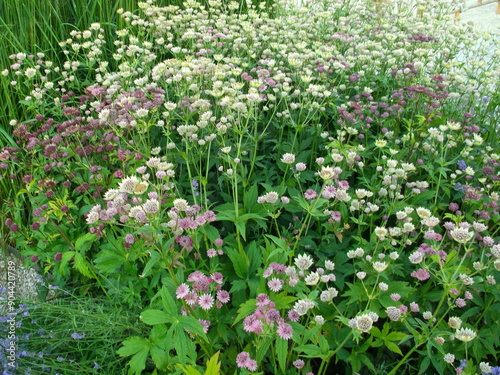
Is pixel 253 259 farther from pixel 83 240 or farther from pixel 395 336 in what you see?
pixel 83 240

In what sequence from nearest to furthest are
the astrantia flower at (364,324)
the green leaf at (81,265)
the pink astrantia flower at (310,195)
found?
the astrantia flower at (364,324) → the pink astrantia flower at (310,195) → the green leaf at (81,265)

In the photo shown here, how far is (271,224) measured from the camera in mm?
2896

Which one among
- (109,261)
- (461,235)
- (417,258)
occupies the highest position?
(461,235)

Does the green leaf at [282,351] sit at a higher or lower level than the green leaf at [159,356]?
higher

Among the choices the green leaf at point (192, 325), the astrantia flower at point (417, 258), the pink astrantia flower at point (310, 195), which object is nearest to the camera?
the green leaf at point (192, 325)

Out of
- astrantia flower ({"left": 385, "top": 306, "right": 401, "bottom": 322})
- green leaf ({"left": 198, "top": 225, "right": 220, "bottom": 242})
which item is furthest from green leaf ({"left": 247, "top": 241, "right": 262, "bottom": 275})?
astrantia flower ({"left": 385, "top": 306, "right": 401, "bottom": 322})

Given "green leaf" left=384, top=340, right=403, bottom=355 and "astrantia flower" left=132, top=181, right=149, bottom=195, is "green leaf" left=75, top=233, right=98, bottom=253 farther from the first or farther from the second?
"green leaf" left=384, top=340, right=403, bottom=355

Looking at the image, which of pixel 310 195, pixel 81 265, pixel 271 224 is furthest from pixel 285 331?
pixel 81 265

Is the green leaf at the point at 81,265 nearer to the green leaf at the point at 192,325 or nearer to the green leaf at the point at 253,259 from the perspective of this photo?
the green leaf at the point at 253,259

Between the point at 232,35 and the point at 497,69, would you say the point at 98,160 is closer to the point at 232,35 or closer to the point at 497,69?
the point at 232,35

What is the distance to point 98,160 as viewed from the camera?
343cm

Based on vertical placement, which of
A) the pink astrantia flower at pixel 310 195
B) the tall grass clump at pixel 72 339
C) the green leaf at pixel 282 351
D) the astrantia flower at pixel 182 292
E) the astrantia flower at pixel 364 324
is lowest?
the tall grass clump at pixel 72 339

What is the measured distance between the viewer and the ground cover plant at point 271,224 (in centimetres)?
201

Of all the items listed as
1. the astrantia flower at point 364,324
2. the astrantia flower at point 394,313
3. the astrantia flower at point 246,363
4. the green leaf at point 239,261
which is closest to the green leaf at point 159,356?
the astrantia flower at point 246,363
